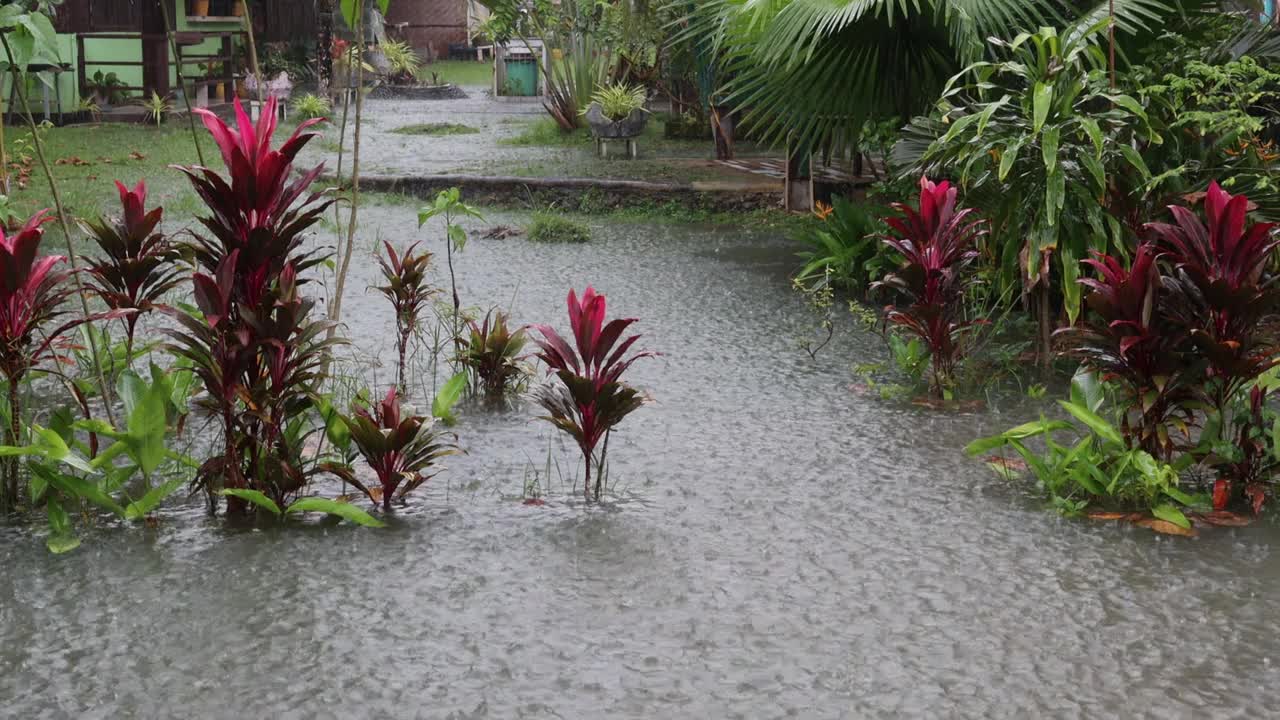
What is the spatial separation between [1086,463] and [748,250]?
194 inches

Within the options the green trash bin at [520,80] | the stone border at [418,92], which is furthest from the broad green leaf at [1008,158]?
the stone border at [418,92]

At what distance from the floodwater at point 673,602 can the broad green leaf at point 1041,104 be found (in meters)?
1.14

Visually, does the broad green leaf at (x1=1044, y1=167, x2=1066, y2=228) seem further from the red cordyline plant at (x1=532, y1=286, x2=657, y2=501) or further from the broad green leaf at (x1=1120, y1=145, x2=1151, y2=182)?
the red cordyline plant at (x1=532, y1=286, x2=657, y2=501)

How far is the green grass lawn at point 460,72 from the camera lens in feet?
84.7

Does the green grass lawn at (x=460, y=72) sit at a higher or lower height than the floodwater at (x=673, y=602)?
higher

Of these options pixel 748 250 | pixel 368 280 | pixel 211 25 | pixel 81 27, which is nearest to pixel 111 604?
pixel 368 280

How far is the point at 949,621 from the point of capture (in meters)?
3.32

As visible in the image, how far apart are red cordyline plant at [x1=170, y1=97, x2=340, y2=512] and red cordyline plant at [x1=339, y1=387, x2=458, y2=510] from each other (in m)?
0.19

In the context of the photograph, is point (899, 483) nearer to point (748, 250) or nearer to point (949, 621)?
point (949, 621)

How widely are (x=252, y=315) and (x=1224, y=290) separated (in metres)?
2.75

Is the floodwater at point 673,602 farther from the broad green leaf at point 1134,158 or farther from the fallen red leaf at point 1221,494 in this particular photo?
the broad green leaf at point 1134,158

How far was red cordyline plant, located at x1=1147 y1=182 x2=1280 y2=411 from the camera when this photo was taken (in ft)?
13.1

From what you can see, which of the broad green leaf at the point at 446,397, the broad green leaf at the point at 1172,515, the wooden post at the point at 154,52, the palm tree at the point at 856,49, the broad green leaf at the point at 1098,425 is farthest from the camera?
the wooden post at the point at 154,52

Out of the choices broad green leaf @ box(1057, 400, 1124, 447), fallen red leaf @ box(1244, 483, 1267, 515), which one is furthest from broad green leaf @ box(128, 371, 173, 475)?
fallen red leaf @ box(1244, 483, 1267, 515)
